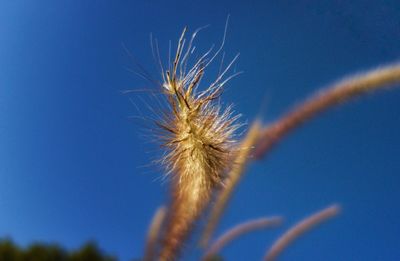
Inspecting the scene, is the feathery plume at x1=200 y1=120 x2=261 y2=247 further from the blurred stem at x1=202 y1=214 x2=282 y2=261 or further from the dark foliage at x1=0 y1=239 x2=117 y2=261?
the dark foliage at x1=0 y1=239 x2=117 y2=261

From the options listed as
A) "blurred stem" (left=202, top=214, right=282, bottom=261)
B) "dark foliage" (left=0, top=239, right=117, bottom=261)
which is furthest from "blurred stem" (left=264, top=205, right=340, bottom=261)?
"dark foliage" (left=0, top=239, right=117, bottom=261)

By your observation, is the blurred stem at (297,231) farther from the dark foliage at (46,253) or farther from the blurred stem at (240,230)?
the dark foliage at (46,253)

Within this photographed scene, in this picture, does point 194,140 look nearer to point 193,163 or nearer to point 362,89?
point 193,163

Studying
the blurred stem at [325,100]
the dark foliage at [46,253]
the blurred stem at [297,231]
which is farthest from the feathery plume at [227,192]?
the dark foliage at [46,253]

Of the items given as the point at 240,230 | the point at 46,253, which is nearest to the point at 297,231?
the point at 240,230

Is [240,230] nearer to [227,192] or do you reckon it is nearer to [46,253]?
[227,192]

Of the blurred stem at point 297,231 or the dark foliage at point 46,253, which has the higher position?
the dark foliage at point 46,253

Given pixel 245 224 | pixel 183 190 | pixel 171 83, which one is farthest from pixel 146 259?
pixel 245 224

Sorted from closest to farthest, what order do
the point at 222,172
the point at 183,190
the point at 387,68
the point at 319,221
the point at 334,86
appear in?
the point at 222,172, the point at 183,190, the point at 387,68, the point at 334,86, the point at 319,221

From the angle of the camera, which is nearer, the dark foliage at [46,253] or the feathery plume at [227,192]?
the feathery plume at [227,192]

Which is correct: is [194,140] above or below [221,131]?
below

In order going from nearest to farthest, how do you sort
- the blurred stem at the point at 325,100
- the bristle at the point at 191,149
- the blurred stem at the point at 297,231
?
the bristle at the point at 191,149
the blurred stem at the point at 325,100
the blurred stem at the point at 297,231
